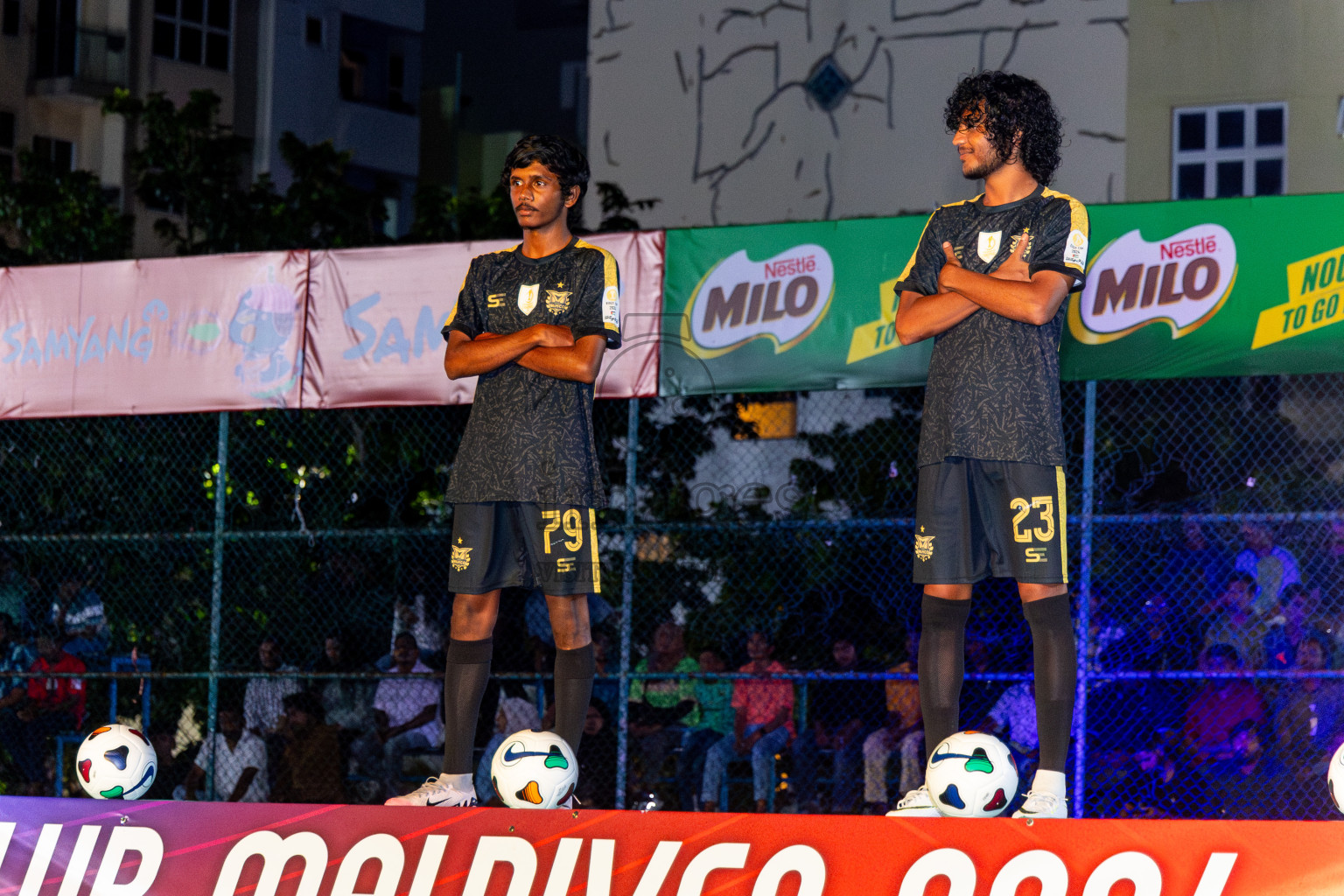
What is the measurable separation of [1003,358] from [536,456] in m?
1.38

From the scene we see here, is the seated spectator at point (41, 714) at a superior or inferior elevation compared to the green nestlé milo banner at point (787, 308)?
inferior

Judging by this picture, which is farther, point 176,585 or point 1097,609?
point 176,585

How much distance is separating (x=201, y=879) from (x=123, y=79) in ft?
72.8

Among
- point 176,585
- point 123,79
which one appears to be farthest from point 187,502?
point 123,79

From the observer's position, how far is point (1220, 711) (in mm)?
6746

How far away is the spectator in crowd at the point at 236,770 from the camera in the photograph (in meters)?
7.86

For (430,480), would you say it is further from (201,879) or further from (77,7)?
(77,7)

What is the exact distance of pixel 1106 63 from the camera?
1477cm

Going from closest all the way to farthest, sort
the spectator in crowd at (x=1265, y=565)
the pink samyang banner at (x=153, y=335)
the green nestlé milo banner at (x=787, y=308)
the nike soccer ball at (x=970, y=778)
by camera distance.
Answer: the nike soccer ball at (x=970, y=778) < the green nestlé milo banner at (x=787, y=308) < the spectator in crowd at (x=1265, y=565) < the pink samyang banner at (x=153, y=335)

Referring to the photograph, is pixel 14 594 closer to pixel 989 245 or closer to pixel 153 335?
pixel 153 335

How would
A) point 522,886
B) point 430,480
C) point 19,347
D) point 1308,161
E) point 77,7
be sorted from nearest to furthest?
point 522,886 → point 19,347 → point 430,480 → point 1308,161 → point 77,7

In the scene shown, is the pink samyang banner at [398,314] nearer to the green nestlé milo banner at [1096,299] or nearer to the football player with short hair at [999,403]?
the green nestlé milo banner at [1096,299]

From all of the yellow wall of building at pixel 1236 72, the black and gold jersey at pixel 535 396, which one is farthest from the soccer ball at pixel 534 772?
the yellow wall of building at pixel 1236 72

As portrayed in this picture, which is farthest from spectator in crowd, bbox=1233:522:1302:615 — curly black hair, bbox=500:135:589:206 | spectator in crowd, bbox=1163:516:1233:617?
curly black hair, bbox=500:135:589:206
